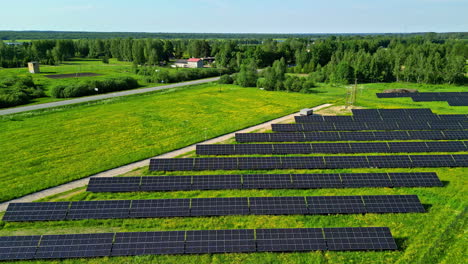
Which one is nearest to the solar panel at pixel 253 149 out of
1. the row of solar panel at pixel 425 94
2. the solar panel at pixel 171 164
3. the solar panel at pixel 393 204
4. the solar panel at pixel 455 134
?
the solar panel at pixel 171 164

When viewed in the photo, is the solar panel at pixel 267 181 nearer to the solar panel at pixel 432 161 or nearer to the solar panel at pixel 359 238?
the solar panel at pixel 359 238

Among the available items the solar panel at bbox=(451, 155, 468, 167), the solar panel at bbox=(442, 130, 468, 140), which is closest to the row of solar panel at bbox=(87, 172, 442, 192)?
the solar panel at bbox=(451, 155, 468, 167)

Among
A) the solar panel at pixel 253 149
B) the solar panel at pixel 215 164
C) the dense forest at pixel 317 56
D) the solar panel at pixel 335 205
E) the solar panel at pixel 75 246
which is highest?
the dense forest at pixel 317 56

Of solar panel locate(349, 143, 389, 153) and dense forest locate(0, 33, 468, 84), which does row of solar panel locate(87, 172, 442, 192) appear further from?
dense forest locate(0, 33, 468, 84)

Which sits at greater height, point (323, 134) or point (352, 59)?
point (352, 59)

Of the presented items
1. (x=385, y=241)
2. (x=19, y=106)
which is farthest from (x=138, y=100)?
(x=385, y=241)

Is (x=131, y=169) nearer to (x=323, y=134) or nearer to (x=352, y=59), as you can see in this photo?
(x=323, y=134)

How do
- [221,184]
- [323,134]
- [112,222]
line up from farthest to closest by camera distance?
[323,134], [221,184], [112,222]
